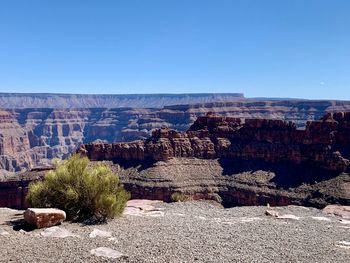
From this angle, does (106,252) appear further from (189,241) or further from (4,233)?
(4,233)

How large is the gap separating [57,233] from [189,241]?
205 inches

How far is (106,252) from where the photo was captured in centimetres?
1423

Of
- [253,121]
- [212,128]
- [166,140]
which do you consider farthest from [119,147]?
[253,121]

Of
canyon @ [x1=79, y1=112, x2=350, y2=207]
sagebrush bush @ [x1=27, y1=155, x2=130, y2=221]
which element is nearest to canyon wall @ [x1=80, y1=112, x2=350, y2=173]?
canyon @ [x1=79, y1=112, x2=350, y2=207]

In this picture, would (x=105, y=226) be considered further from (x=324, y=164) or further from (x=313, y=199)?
(x=324, y=164)

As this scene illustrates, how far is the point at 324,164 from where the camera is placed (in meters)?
68.8

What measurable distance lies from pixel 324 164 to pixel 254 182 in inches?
465

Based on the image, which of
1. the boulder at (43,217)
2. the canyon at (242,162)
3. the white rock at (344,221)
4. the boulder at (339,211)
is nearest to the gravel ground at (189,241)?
the boulder at (43,217)

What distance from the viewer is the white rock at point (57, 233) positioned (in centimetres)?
1622

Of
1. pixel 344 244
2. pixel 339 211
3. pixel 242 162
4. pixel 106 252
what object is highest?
pixel 106 252

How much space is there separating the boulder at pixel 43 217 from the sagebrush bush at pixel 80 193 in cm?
Result: 138

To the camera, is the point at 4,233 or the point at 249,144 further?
the point at 249,144

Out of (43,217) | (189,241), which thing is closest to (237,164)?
(189,241)

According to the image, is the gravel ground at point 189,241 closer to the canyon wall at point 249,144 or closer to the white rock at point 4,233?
the white rock at point 4,233
